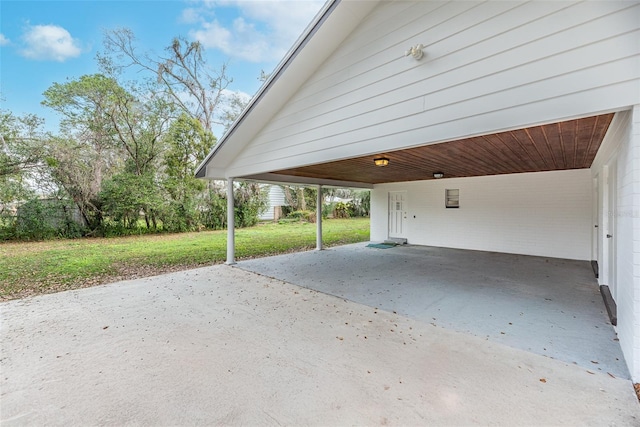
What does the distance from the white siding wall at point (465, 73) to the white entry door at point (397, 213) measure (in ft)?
21.8

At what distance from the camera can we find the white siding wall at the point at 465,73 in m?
2.15

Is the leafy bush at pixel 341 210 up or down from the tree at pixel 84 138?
down

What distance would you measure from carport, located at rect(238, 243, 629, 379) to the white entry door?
7.76 ft

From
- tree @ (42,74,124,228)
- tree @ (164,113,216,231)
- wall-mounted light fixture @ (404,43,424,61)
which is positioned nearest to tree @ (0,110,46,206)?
tree @ (42,74,124,228)

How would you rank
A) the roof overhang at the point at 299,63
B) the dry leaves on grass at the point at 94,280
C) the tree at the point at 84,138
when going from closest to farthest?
the roof overhang at the point at 299,63 → the dry leaves on grass at the point at 94,280 → the tree at the point at 84,138

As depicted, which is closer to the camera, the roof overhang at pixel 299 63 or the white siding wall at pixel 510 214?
the roof overhang at pixel 299 63

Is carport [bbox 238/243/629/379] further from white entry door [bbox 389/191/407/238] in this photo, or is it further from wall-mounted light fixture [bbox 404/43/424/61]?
wall-mounted light fixture [bbox 404/43/424/61]

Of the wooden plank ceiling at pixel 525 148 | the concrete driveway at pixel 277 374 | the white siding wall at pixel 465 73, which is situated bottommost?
the concrete driveway at pixel 277 374

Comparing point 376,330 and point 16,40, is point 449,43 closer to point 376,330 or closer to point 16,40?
point 376,330

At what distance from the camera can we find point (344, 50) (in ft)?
13.4

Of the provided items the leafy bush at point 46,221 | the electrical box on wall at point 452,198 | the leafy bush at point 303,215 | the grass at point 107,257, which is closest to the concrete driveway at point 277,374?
the grass at point 107,257

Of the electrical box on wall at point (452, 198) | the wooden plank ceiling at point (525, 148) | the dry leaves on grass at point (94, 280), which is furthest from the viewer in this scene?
the electrical box on wall at point (452, 198)

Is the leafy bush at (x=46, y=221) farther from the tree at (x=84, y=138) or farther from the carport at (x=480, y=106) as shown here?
the carport at (x=480, y=106)

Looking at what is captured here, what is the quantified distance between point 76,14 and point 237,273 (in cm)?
957
